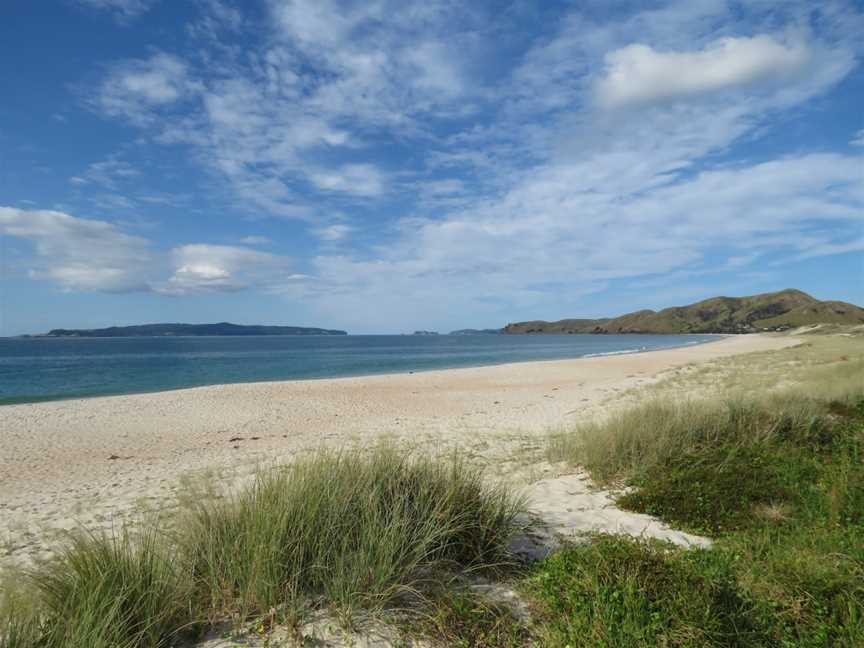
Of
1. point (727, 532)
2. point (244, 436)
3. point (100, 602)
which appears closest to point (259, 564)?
point (100, 602)

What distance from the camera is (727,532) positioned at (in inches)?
198

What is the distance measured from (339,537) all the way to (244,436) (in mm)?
11972

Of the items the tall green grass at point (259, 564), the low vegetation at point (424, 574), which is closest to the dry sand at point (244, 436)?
the low vegetation at point (424, 574)

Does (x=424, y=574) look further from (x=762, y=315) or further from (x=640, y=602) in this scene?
(x=762, y=315)

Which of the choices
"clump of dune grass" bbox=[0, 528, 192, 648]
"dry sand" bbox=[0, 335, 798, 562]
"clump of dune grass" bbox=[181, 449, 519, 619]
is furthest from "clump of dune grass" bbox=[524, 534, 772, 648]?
"clump of dune grass" bbox=[0, 528, 192, 648]

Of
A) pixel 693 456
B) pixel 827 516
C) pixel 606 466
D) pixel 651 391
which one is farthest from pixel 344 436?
pixel 651 391

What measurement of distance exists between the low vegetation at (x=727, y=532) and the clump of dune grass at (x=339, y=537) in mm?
823

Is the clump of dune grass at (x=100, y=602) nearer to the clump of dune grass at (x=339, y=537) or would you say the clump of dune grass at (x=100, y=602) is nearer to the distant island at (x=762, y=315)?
the clump of dune grass at (x=339, y=537)

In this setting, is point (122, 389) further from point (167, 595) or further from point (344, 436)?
point (167, 595)

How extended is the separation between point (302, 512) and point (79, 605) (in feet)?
4.80

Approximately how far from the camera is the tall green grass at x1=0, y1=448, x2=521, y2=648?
3.06 meters

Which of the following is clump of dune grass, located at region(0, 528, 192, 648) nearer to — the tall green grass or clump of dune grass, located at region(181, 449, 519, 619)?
the tall green grass

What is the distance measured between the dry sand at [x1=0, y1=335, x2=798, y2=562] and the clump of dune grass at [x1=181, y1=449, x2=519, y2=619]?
1214 mm

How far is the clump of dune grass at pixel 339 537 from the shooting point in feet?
11.2
